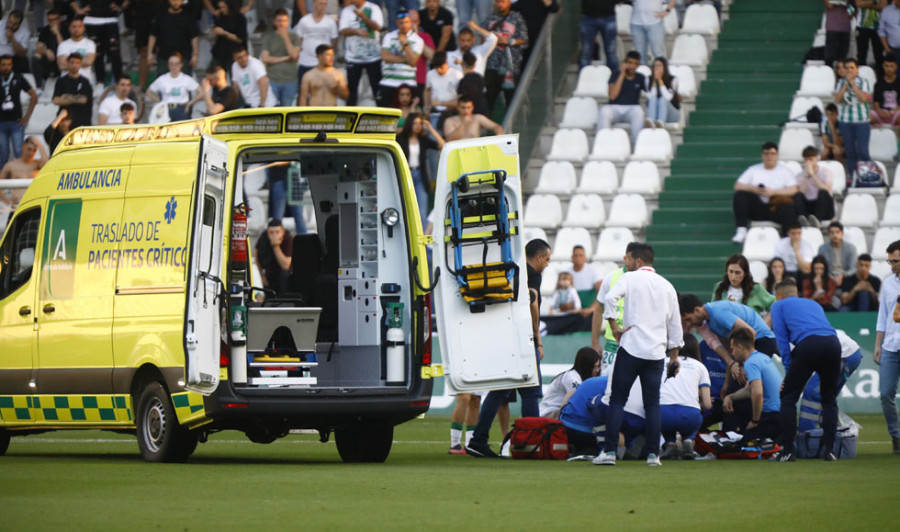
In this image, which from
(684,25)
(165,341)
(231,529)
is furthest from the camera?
(684,25)

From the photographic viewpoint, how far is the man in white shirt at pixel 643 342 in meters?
13.0

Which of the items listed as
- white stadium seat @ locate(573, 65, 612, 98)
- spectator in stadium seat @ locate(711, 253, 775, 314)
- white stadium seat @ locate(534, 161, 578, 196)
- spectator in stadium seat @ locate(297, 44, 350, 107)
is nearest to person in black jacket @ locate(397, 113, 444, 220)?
spectator in stadium seat @ locate(297, 44, 350, 107)

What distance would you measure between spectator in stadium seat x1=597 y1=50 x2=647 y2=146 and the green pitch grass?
10.3 m

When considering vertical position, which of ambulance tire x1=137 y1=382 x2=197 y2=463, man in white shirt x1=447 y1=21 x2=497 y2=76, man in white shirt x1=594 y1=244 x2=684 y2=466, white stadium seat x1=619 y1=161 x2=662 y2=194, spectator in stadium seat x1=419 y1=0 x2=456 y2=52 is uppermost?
spectator in stadium seat x1=419 y1=0 x2=456 y2=52

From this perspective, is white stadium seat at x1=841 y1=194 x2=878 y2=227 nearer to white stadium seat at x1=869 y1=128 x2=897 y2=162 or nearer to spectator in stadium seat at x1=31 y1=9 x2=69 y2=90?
Result: white stadium seat at x1=869 y1=128 x2=897 y2=162

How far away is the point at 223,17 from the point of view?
86.9 ft

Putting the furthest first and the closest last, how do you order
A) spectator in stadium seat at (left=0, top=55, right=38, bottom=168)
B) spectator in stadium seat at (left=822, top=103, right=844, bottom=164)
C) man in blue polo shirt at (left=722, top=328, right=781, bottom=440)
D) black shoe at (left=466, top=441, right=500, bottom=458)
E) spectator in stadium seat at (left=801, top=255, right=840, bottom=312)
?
spectator in stadium seat at (left=0, top=55, right=38, bottom=168) → spectator in stadium seat at (left=822, top=103, right=844, bottom=164) → spectator in stadium seat at (left=801, top=255, right=840, bottom=312) → black shoe at (left=466, top=441, right=500, bottom=458) → man in blue polo shirt at (left=722, top=328, right=781, bottom=440)

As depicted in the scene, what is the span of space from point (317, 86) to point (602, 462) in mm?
11919

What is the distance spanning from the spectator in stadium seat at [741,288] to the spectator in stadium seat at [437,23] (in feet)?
31.5

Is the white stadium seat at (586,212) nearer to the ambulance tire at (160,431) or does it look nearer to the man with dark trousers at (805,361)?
the man with dark trousers at (805,361)

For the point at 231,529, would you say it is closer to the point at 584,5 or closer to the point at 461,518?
the point at 461,518

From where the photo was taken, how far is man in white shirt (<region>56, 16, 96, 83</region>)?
87.5 feet

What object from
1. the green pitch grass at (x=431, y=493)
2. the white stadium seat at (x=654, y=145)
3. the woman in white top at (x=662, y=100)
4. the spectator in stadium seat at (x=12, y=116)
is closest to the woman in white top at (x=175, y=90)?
the spectator in stadium seat at (x=12, y=116)

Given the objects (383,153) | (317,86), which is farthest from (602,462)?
(317,86)
